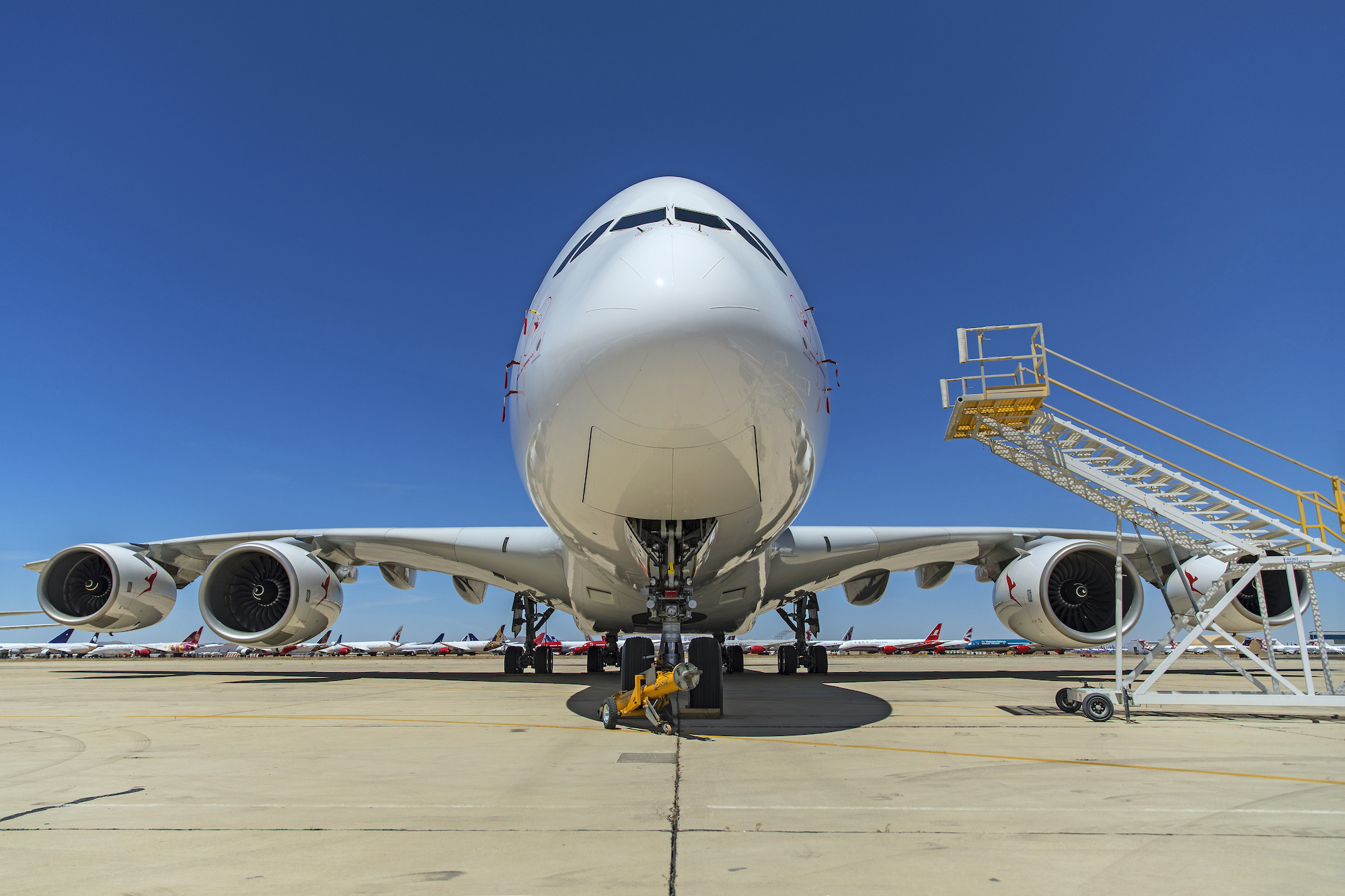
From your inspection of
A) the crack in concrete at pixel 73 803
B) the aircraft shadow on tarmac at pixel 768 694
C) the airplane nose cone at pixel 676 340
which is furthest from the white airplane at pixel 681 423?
the crack in concrete at pixel 73 803

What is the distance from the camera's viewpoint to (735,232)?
20.9ft

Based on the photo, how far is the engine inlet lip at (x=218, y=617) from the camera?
480 inches

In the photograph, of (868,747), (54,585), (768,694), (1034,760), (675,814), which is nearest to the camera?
(675,814)

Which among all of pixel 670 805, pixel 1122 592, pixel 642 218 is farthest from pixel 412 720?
pixel 1122 592

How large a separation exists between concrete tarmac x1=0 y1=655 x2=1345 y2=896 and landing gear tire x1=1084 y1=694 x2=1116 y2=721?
1.00 ft

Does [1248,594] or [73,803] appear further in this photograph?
[1248,594]

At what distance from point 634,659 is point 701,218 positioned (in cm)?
416

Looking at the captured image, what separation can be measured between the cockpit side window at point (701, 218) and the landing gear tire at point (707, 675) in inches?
150

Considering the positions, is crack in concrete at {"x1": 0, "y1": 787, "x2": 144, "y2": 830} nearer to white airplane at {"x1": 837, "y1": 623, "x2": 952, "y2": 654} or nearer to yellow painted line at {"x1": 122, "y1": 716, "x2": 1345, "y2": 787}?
yellow painted line at {"x1": 122, "y1": 716, "x2": 1345, "y2": 787}

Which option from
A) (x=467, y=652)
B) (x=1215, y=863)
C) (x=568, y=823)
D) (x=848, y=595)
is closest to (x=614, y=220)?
(x=568, y=823)

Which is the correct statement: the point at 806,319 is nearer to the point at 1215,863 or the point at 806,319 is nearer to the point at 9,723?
the point at 1215,863

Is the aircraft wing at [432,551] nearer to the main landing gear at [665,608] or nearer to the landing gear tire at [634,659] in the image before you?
the landing gear tire at [634,659]

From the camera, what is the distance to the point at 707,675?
24.3ft

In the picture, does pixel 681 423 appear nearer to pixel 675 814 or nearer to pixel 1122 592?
pixel 675 814
